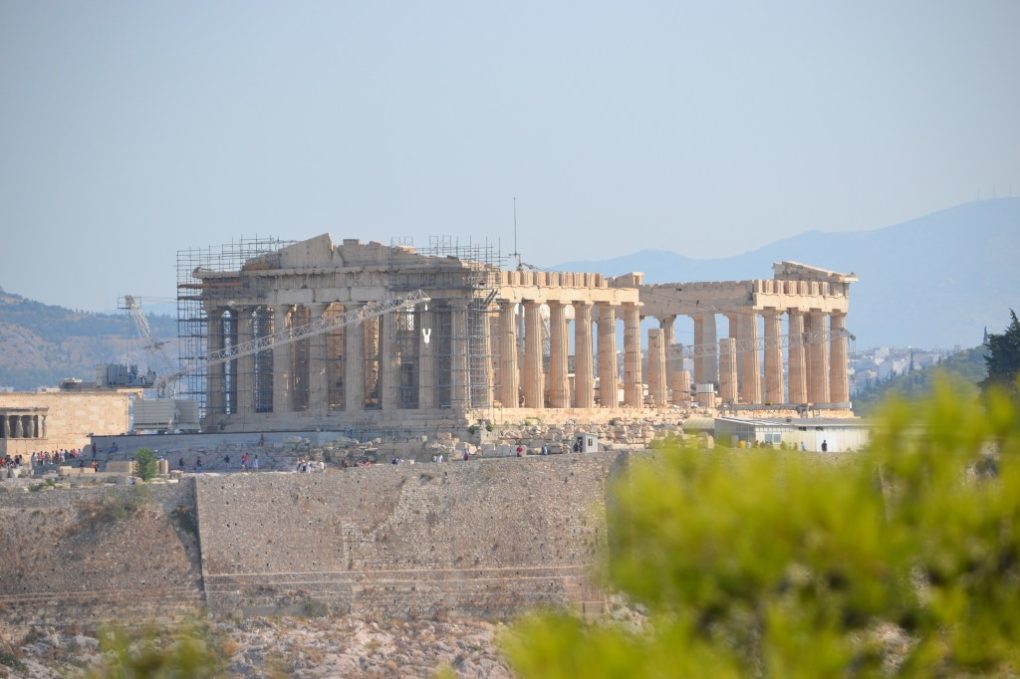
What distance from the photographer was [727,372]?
84688 millimetres

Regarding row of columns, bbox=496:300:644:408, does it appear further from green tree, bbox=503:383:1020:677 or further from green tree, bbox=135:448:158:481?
green tree, bbox=503:383:1020:677

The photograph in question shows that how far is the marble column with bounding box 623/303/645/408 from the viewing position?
8019cm

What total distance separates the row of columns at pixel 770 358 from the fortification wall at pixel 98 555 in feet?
90.3

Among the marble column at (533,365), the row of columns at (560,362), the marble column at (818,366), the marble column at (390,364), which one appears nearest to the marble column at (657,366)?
the row of columns at (560,362)

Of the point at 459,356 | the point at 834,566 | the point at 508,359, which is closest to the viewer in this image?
the point at 834,566

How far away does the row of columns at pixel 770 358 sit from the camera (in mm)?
84875

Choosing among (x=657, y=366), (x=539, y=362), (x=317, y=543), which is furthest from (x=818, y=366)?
(x=317, y=543)

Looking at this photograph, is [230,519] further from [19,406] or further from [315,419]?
[19,406]

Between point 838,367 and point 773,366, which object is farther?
point 838,367

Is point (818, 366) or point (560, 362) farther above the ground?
point (818, 366)

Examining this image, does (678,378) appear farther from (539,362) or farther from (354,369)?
(354,369)

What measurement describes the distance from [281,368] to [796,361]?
2207cm

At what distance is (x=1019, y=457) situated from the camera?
21.8 meters

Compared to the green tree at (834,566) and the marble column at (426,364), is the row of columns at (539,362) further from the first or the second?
the green tree at (834,566)
